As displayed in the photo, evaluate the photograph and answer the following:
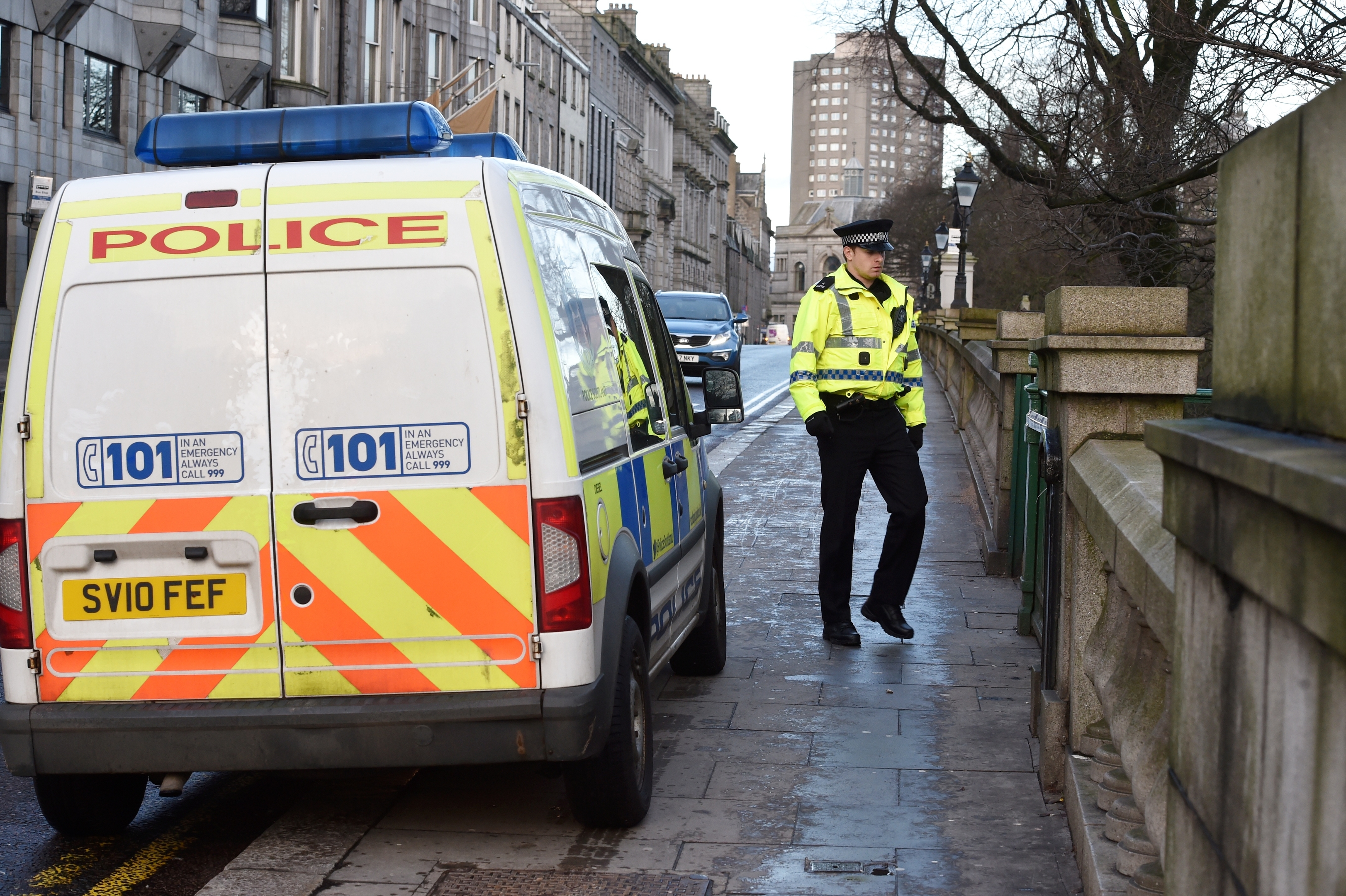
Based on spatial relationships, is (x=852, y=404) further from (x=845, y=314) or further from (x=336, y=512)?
(x=336, y=512)

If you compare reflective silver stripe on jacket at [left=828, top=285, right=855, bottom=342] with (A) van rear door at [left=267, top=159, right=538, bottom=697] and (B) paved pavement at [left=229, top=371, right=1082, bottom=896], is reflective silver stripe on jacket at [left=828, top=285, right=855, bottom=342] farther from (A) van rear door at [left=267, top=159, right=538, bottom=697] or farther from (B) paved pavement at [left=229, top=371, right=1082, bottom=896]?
(A) van rear door at [left=267, top=159, right=538, bottom=697]

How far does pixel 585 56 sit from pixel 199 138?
76527 millimetres

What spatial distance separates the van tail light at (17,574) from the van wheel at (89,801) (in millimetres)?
466

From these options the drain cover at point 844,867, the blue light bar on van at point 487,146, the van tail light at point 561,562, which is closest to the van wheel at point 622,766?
the van tail light at point 561,562

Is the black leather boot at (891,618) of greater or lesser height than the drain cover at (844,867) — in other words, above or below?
above

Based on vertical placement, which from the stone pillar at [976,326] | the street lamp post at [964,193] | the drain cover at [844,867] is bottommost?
the drain cover at [844,867]

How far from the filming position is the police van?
14.4 ft

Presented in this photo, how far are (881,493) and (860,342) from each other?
2.45 feet

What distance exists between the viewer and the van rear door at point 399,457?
438 cm

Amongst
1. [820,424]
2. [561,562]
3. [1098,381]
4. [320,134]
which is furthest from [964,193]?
[561,562]

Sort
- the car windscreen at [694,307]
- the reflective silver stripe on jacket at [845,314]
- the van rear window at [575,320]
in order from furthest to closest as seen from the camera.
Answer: the car windscreen at [694,307]
the reflective silver stripe on jacket at [845,314]
the van rear window at [575,320]

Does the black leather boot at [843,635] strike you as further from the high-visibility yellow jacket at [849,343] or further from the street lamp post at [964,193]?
the street lamp post at [964,193]

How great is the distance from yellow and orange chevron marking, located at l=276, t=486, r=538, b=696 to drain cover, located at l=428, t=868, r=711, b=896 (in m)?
0.56

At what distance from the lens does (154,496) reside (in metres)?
4.43
